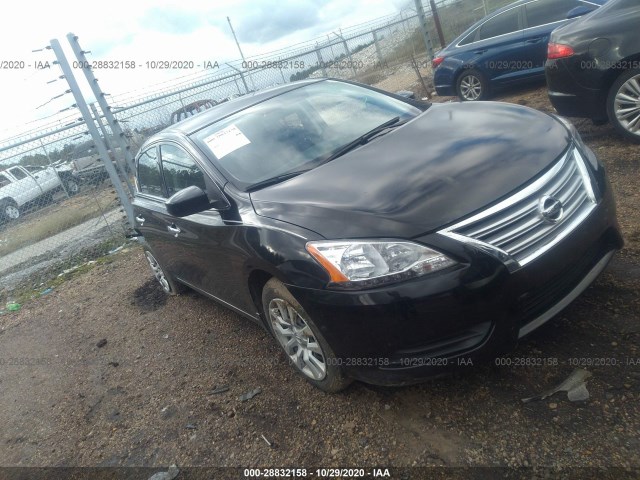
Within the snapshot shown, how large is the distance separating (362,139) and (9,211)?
A: 7.19 meters

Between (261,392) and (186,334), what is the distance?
146 centimetres

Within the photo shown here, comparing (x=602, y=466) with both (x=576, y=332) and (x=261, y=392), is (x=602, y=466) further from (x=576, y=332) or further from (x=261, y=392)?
(x=261, y=392)

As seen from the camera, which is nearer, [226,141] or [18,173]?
[226,141]

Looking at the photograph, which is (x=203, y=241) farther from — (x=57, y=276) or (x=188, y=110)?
(x=188, y=110)

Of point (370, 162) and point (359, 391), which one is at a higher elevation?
point (370, 162)

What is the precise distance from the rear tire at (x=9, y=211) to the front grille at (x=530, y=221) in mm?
8026

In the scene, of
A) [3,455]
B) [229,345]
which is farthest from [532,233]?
[3,455]

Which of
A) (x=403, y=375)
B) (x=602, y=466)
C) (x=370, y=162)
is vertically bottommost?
(x=602, y=466)

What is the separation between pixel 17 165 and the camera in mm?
7953

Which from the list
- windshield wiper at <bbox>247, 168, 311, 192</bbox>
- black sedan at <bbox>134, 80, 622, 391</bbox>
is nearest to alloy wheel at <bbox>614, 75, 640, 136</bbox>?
black sedan at <bbox>134, 80, 622, 391</bbox>

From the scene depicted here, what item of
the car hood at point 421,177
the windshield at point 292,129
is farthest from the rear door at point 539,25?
the car hood at point 421,177

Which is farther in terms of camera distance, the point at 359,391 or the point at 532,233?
the point at 359,391

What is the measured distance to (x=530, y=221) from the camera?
7.25 ft

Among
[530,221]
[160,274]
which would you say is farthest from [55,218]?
[530,221]
